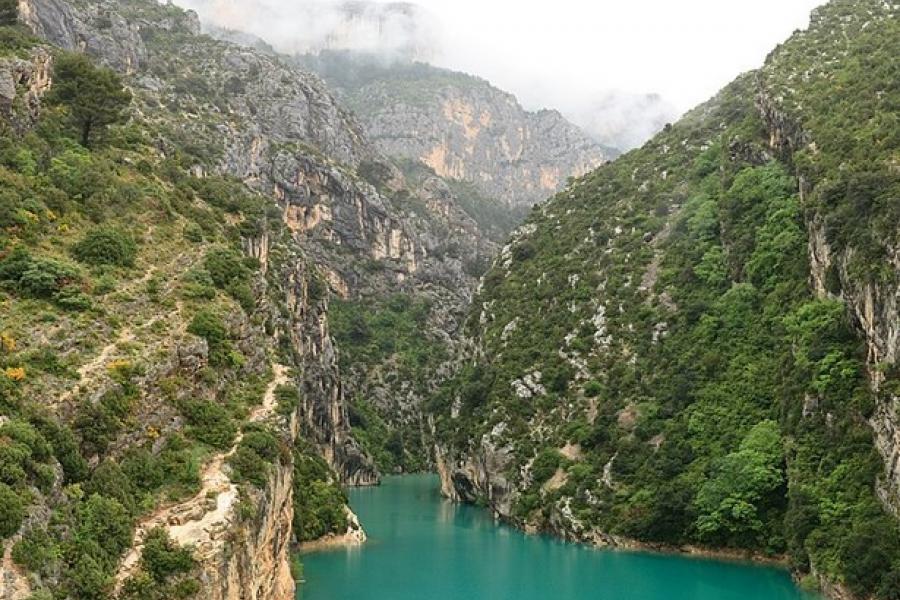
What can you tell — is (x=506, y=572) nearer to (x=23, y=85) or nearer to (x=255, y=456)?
(x=255, y=456)

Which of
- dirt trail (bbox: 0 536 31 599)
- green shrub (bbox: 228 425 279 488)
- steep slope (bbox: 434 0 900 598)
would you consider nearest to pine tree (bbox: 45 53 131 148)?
green shrub (bbox: 228 425 279 488)

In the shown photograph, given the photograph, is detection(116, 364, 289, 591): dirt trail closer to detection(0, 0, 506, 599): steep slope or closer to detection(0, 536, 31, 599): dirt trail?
detection(0, 0, 506, 599): steep slope

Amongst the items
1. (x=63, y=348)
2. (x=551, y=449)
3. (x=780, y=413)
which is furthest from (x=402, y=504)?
(x=63, y=348)

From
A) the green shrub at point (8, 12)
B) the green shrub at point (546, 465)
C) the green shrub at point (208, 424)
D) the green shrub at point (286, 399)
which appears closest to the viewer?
the green shrub at point (208, 424)

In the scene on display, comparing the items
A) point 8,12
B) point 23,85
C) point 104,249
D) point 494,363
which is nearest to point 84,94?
point 23,85

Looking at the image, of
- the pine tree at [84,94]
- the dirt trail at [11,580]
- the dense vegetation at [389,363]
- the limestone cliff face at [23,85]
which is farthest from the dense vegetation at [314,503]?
the dense vegetation at [389,363]

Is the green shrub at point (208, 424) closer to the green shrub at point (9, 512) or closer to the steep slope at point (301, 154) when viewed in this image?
the green shrub at point (9, 512)

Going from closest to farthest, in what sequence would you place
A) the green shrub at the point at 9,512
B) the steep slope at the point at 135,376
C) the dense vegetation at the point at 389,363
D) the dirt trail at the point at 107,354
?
the green shrub at the point at 9,512 < the steep slope at the point at 135,376 < the dirt trail at the point at 107,354 < the dense vegetation at the point at 389,363
